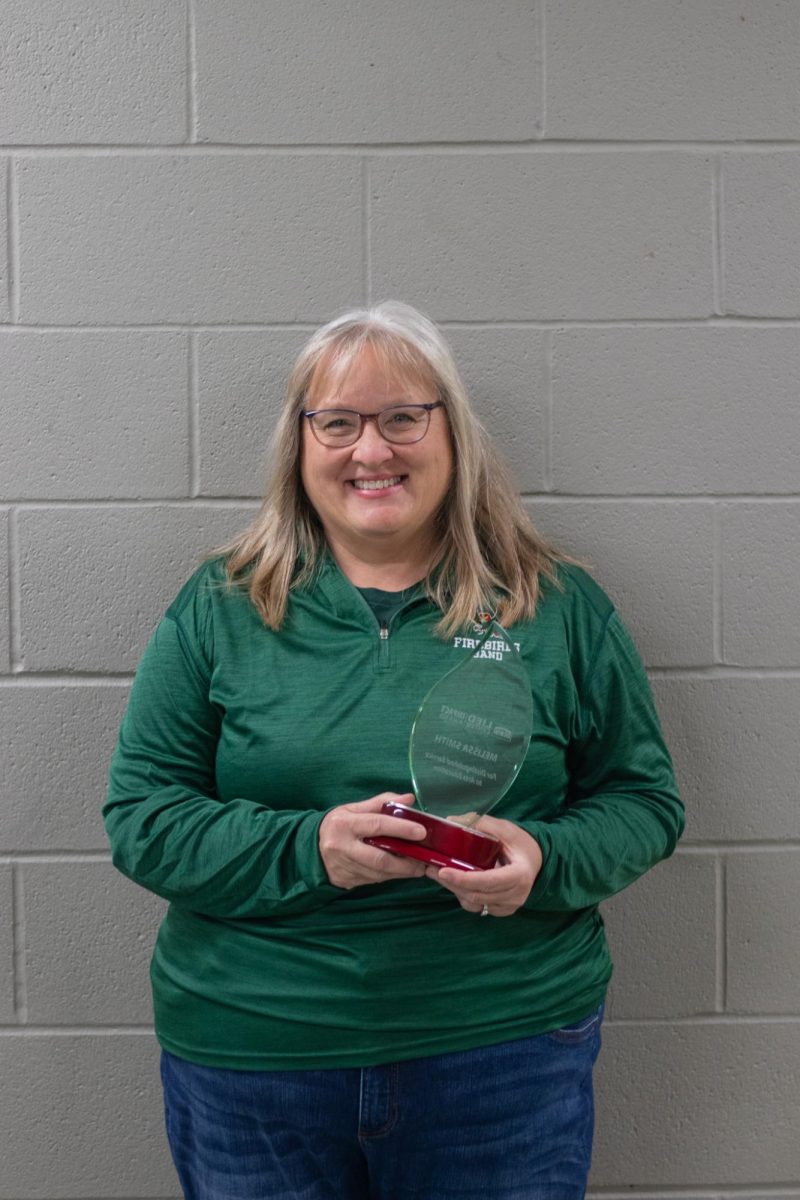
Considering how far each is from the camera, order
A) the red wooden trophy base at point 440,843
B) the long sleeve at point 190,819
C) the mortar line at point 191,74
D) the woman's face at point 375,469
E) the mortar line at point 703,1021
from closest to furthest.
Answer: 1. the red wooden trophy base at point 440,843
2. the long sleeve at point 190,819
3. the woman's face at point 375,469
4. the mortar line at point 191,74
5. the mortar line at point 703,1021

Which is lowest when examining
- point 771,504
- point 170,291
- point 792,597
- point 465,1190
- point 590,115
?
point 465,1190

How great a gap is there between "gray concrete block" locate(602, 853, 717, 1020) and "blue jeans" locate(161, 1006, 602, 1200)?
0.41 m

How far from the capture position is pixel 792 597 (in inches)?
69.7

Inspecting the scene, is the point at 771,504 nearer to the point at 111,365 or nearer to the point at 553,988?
the point at 553,988

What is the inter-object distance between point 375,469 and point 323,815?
0.44 meters

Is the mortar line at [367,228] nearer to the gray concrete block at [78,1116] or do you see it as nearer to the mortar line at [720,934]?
the mortar line at [720,934]

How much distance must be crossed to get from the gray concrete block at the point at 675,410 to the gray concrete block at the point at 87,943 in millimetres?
957

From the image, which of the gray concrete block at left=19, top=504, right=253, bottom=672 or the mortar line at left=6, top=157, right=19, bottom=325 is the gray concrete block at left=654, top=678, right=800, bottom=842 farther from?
the mortar line at left=6, top=157, right=19, bottom=325

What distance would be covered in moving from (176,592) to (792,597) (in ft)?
3.20

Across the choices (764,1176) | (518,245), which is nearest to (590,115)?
(518,245)

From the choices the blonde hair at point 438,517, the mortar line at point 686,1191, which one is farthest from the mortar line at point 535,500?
the mortar line at point 686,1191

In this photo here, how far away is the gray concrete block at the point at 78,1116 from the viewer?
1.80m

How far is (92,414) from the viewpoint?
174 centimetres

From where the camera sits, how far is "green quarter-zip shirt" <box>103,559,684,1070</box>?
1.35m
